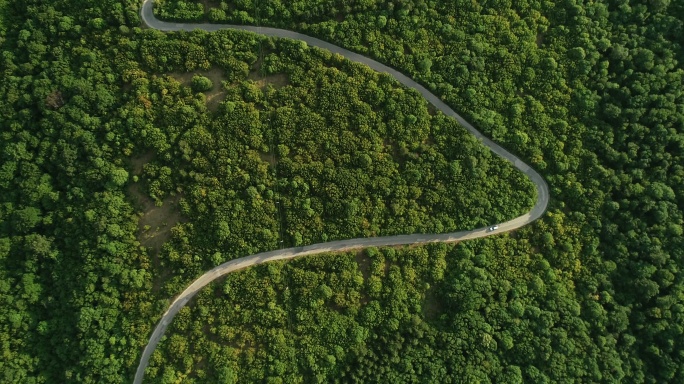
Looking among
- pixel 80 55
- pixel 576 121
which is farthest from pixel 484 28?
pixel 80 55

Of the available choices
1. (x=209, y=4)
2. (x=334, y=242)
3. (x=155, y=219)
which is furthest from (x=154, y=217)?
(x=209, y=4)

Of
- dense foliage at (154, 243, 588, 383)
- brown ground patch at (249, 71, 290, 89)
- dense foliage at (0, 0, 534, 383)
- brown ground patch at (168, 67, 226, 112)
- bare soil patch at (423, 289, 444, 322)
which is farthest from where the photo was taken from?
brown ground patch at (249, 71, 290, 89)

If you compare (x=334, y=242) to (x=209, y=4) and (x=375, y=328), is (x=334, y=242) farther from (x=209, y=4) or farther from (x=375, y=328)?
(x=209, y=4)

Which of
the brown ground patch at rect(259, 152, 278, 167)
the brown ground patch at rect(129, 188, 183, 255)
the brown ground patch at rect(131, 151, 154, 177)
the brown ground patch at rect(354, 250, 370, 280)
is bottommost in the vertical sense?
the brown ground patch at rect(354, 250, 370, 280)

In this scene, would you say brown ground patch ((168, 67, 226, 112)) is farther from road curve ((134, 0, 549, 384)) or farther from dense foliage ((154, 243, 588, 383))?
dense foliage ((154, 243, 588, 383))

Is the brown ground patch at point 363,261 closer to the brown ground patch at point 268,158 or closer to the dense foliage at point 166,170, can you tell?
the dense foliage at point 166,170

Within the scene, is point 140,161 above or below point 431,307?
above

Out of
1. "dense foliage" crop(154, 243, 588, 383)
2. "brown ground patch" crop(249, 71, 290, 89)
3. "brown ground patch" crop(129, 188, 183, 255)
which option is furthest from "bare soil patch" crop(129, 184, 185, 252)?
"brown ground patch" crop(249, 71, 290, 89)
